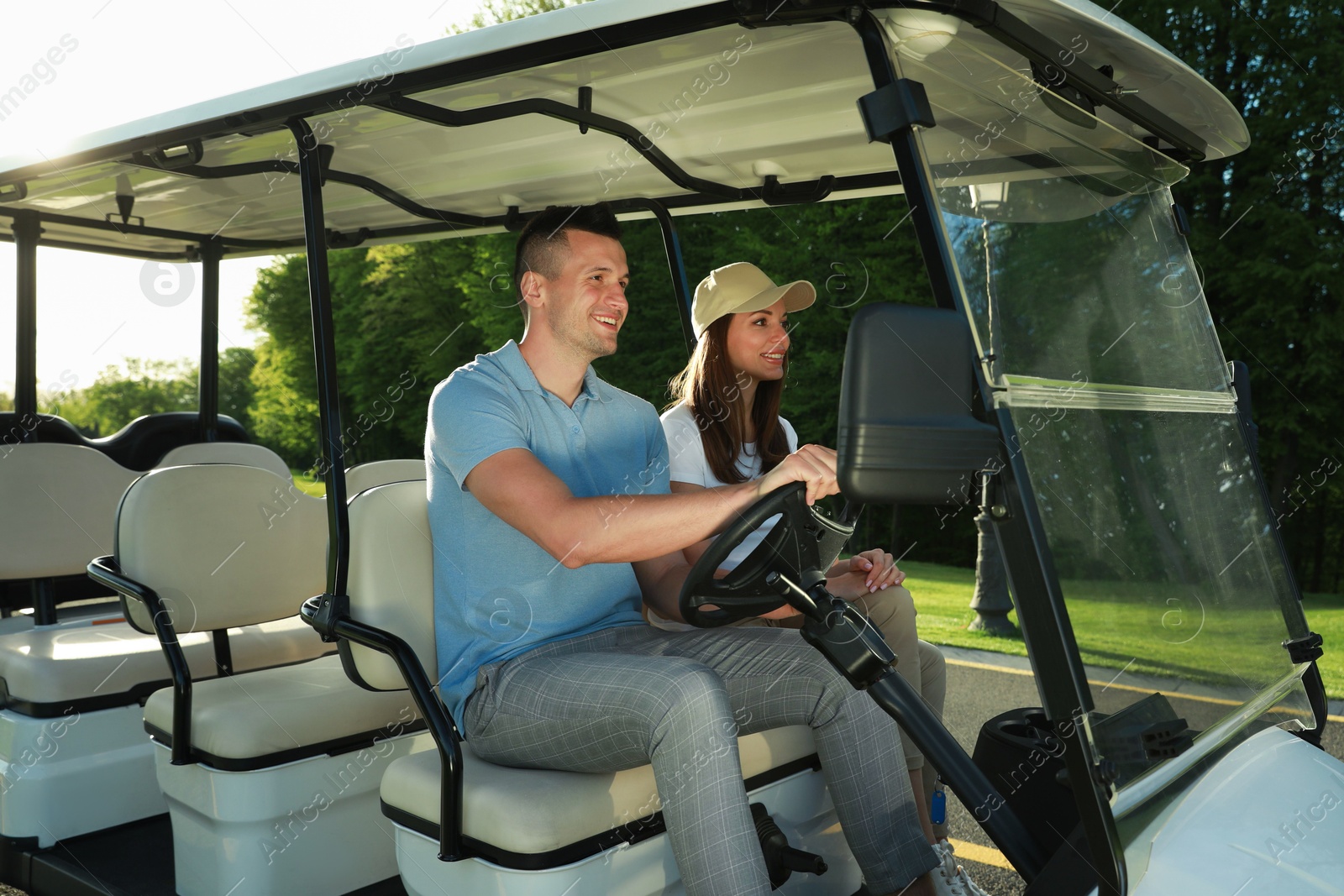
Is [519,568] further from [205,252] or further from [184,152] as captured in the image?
[205,252]

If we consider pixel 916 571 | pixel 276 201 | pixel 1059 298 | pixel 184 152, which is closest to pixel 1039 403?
pixel 1059 298

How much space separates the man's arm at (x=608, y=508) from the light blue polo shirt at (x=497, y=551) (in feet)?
0.25

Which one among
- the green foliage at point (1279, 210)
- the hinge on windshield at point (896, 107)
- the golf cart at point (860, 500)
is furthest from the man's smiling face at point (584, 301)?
the green foliage at point (1279, 210)

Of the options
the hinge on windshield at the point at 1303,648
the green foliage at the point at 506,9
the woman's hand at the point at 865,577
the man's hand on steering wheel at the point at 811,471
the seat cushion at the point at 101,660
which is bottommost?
the seat cushion at the point at 101,660

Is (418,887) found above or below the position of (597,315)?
below

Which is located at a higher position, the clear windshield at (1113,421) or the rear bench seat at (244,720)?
the clear windshield at (1113,421)

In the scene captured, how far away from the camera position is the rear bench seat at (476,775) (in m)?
1.82

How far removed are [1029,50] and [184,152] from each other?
193 centimetres

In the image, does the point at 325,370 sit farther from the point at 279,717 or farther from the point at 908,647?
the point at 908,647

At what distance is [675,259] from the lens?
3.44 metres

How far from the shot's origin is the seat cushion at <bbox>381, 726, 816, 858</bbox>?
1.81m

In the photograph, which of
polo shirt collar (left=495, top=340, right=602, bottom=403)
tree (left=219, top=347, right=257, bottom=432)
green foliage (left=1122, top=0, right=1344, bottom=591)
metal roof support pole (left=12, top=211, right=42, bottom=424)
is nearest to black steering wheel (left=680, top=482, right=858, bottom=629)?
polo shirt collar (left=495, top=340, right=602, bottom=403)

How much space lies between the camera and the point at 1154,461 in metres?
1.70

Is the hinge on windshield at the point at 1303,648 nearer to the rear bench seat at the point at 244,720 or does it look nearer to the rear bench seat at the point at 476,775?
the rear bench seat at the point at 476,775
